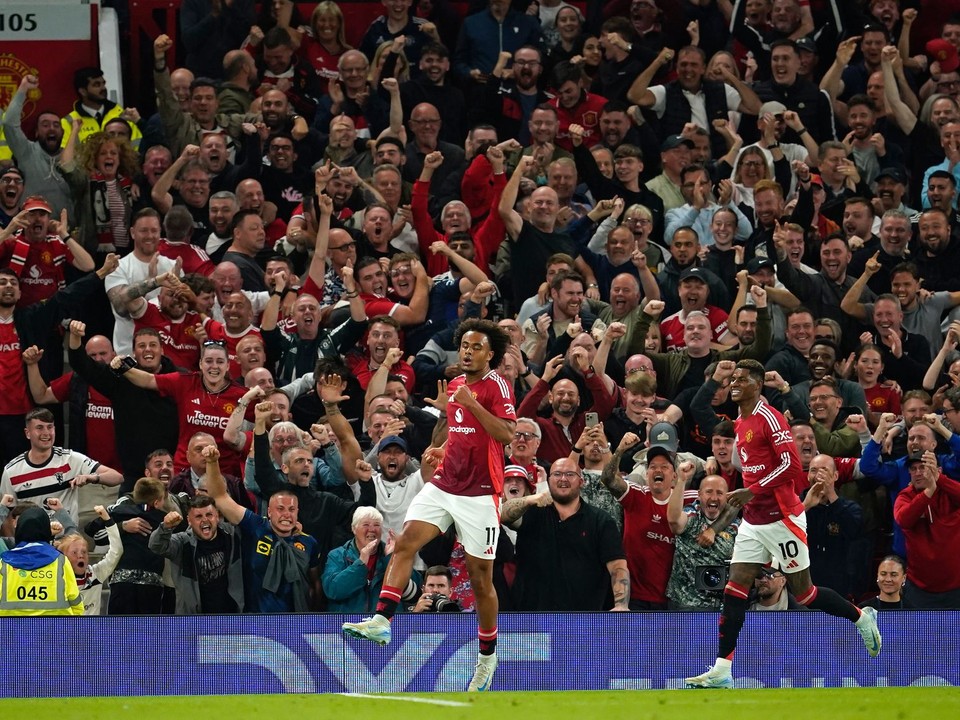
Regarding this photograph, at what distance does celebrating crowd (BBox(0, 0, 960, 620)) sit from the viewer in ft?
46.2

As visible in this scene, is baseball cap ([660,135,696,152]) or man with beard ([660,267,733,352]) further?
baseball cap ([660,135,696,152])

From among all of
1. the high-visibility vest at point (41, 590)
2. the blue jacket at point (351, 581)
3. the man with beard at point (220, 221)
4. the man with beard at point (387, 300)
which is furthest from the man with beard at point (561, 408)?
the high-visibility vest at point (41, 590)

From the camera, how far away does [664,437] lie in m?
14.5

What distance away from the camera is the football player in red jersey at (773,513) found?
1227 cm

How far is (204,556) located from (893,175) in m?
8.06

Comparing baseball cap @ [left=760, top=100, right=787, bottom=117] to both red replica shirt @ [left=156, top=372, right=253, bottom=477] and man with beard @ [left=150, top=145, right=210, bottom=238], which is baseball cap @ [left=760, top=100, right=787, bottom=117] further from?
red replica shirt @ [left=156, top=372, right=253, bottom=477]

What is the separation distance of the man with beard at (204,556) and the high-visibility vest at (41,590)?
125 centimetres

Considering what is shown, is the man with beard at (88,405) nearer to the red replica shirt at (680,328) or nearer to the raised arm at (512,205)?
the raised arm at (512,205)

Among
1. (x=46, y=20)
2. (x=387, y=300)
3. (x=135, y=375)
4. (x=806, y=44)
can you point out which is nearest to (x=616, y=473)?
(x=387, y=300)

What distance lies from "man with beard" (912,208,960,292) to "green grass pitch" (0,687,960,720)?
548cm

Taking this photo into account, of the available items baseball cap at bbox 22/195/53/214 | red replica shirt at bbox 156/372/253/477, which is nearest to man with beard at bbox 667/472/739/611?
red replica shirt at bbox 156/372/253/477

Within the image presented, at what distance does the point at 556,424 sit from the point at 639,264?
184 cm

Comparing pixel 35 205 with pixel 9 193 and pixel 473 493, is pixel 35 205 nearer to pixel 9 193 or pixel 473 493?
pixel 9 193

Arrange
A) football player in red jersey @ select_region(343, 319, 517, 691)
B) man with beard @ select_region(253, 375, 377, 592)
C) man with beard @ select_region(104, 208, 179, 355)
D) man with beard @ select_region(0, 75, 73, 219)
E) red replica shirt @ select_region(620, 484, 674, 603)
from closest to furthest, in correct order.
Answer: football player in red jersey @ select_region(343, 319, 517, 691), red replica shirt @ select_region(620, 484, 674, 603), man with beard @ select_region(253, 375, 377, 592), man with beard @ select_region(104, 208, 179, 355), man with beard @ select_region(0, 75, 73, 219)
